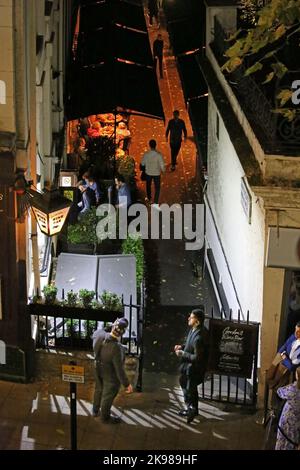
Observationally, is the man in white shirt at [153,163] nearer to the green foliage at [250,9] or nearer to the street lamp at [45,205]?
the green foliage at [250,9]

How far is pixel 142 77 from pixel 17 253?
9147mm

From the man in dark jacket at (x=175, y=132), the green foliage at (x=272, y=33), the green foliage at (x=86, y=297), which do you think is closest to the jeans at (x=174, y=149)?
the man in dark jacket at (x=175, y=132)

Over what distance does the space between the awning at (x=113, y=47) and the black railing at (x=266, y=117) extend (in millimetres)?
7247

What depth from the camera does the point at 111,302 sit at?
44.6 feet

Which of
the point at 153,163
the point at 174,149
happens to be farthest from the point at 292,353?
the point at 174,149

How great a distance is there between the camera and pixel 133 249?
1647 cm

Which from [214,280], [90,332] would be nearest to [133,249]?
[214,280]

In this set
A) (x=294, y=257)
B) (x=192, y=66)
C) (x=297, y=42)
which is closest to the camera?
(x=294, y=257)

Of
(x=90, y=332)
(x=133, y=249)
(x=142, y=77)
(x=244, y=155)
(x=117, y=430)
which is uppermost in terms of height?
(x=142, y=77)

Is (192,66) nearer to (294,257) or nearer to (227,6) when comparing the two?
(227,6)

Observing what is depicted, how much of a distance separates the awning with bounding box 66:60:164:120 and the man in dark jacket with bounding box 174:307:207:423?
7721mm

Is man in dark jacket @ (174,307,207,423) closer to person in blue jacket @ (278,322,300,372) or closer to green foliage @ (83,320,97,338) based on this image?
person in blue jacket @ (278,322,300,372)

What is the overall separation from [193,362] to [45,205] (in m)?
2.99

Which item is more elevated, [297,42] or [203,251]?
[297,42]
